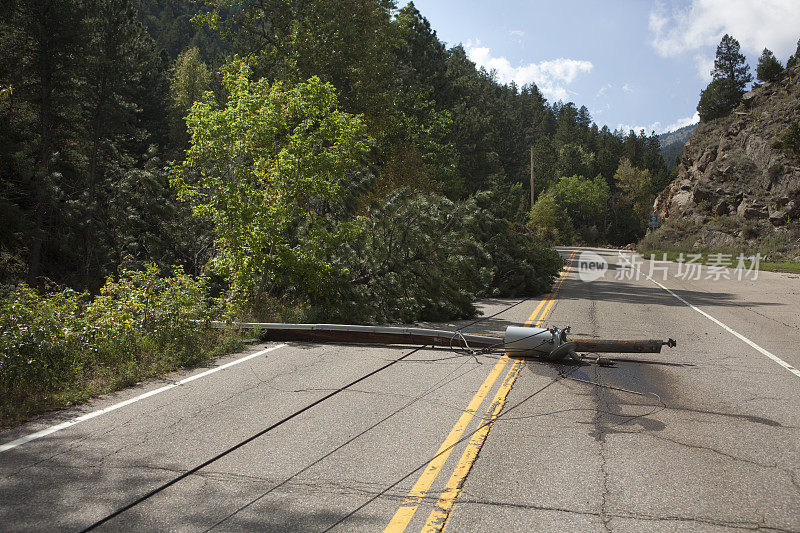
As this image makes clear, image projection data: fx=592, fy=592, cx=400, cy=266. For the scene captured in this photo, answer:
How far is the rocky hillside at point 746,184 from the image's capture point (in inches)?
1880

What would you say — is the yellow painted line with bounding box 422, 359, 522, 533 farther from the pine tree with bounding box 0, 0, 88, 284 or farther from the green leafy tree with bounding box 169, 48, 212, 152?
the green leafy tree with bounding box 169, 48, 212, 152

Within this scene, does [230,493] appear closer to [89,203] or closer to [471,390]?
[471,390]

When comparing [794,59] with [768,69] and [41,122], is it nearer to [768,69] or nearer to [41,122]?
[768,69]

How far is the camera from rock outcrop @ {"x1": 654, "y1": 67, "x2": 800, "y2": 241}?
49.1 meters

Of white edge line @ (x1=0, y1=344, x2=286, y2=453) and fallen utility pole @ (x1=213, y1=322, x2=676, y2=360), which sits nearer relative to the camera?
white edge line @ (x1=0, y1=344, x2=286, y2=453)

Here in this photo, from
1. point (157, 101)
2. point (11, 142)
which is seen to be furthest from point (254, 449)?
point (157, 101)

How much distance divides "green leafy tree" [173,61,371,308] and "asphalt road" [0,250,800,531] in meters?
3.77

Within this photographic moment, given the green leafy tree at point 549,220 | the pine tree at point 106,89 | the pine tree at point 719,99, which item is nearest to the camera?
the pine tree at point 106,89

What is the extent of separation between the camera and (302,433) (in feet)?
17.6

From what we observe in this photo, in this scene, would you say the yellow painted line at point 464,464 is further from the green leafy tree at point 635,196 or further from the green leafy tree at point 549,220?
the green leafy tree at point 635,196

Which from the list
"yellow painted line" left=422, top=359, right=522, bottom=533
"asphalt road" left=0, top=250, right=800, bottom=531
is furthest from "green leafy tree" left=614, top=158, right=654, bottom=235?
"yellow painted line" left=422, top=359, right=522, bottom=533

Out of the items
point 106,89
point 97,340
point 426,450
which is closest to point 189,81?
point 106,89

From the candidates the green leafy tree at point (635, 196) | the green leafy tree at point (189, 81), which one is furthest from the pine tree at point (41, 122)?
the green leafy tree at point (635, 196)

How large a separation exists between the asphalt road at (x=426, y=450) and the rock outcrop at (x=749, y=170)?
158ft
